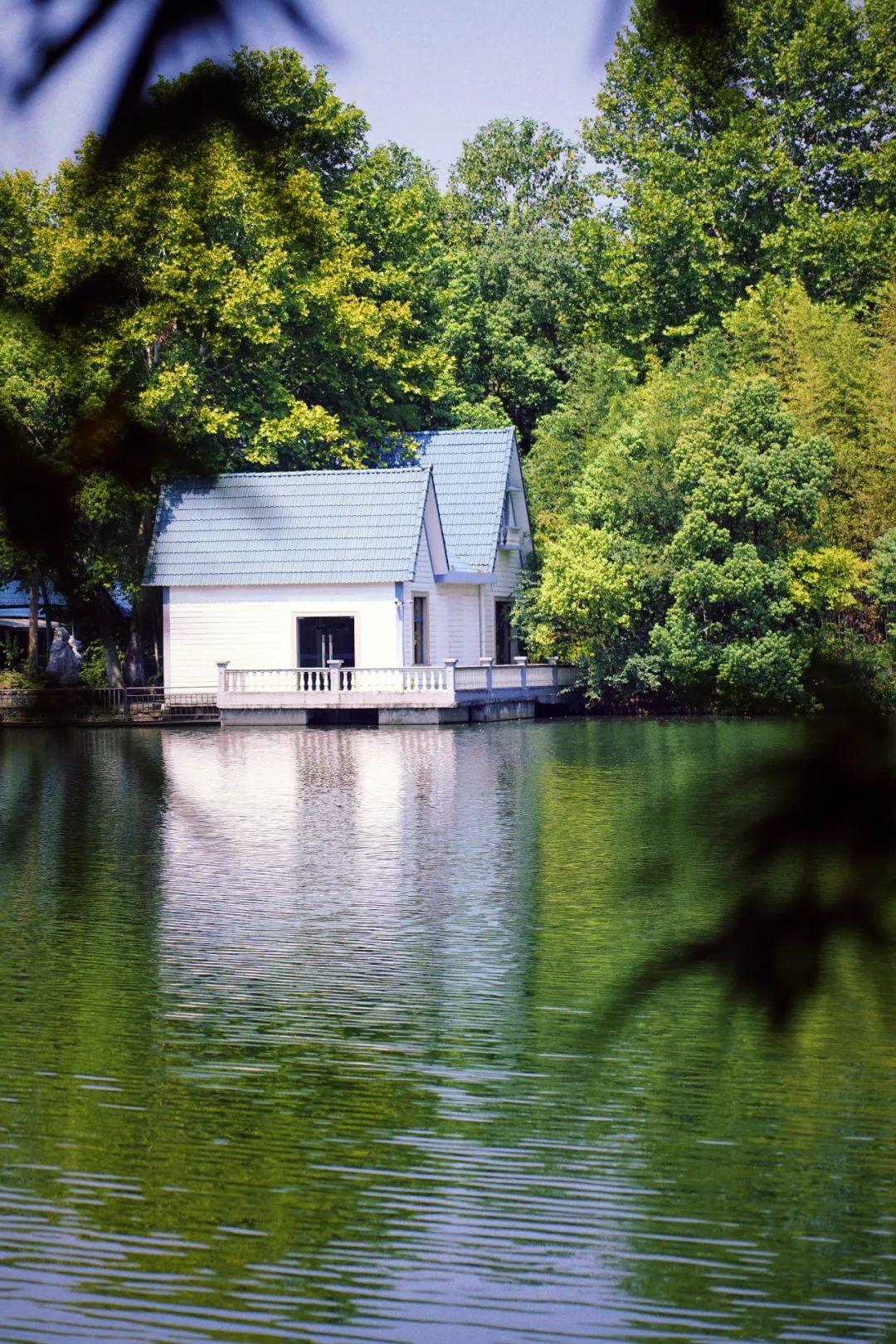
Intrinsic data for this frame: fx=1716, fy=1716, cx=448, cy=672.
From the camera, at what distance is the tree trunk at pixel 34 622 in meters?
1.75

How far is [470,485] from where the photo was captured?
41.5 metres

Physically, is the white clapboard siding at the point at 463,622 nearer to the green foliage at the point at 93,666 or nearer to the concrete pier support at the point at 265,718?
the concrete pier support at the point at 265,718

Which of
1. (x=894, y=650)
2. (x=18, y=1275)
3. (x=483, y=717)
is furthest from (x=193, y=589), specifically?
(x=894, y=650)

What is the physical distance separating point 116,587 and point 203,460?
0.16 meters

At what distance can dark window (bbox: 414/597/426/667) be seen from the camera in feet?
124

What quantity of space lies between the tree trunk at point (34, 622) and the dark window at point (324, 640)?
116ft

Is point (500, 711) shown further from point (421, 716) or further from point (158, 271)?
point (158, 271)

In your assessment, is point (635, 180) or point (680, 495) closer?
A: point (635, 180)

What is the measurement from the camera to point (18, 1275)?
18.4 feet

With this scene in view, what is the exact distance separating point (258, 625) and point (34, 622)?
35.6 metres

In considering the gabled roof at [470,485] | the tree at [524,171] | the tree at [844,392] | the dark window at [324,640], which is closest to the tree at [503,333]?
the gabled roof at [470,485]

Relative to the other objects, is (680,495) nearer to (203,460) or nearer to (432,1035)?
(432,1035)

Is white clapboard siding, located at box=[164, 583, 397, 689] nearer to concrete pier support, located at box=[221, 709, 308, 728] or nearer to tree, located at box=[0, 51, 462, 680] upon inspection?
concrete pier support, located at box=[221, 709, 308, 728]

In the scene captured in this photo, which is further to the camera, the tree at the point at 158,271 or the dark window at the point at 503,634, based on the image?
the dark window at the point at 503,634
